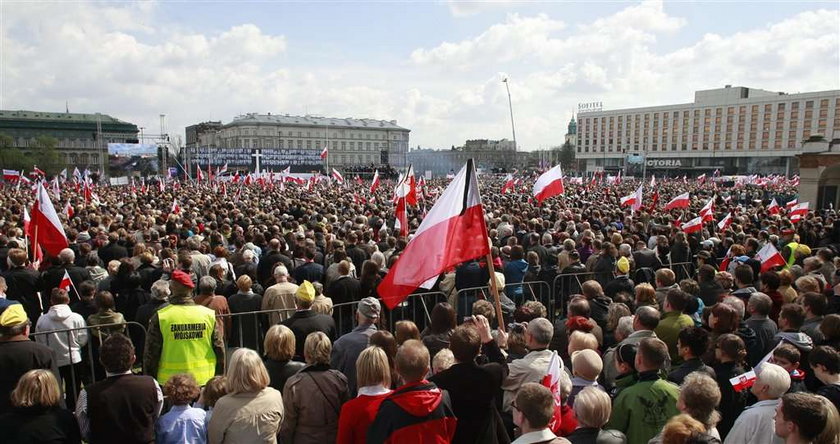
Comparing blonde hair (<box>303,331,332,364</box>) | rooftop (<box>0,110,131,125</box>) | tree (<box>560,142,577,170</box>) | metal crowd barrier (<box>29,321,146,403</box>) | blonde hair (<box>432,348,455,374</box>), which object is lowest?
metal crowd barrier (<box>29,321,146,403</box>)

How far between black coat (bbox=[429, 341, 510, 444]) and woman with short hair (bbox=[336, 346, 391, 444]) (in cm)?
43

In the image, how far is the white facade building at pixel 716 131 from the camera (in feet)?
319

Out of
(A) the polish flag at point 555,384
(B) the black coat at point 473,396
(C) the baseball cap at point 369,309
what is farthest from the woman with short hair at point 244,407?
(A) the polish flag at point 555,384

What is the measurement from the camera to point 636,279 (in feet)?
34.1

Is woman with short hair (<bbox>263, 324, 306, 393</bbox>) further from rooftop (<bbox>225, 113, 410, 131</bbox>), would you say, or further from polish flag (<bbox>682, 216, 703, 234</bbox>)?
rooftop (<bbox>225, 113, 410, 131</bbox>)

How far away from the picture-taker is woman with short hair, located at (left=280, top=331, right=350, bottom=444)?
13.3 feet

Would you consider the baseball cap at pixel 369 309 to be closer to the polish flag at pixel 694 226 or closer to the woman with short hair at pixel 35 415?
the woman with short hair at pixel 35 415

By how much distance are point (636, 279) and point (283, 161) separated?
67.2 m

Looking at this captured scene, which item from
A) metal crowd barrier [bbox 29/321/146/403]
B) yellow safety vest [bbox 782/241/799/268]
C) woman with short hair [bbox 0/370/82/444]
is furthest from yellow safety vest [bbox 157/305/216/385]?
yellow safety vest [bbox 782/241/799/268]

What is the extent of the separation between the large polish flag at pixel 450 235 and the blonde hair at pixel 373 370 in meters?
1.04

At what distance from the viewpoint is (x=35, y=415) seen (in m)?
3.53

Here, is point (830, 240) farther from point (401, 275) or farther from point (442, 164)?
point (442, 164)

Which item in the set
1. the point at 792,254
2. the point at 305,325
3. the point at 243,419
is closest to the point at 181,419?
the point at 243,419

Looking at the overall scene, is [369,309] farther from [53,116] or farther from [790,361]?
[53,116]
